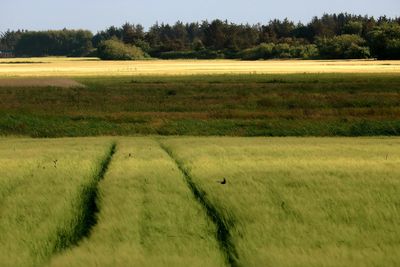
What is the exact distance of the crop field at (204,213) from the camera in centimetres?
1024

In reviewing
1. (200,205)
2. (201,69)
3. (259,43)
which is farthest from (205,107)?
(259,43)

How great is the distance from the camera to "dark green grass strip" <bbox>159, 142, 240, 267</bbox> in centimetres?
1016

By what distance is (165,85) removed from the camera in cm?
5091

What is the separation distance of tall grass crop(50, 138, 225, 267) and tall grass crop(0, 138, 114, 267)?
1.19 ft

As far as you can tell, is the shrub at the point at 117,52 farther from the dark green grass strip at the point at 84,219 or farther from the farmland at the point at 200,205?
the dark green grass strip at the point at 84,219

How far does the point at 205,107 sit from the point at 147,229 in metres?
28.7

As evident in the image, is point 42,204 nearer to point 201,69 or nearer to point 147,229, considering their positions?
point 147,229

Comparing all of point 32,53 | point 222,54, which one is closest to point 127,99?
point 222,54

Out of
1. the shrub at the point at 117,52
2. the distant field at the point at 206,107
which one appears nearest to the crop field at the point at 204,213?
the distant field at the point at 206,107

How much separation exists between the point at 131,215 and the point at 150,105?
29042 millimetres

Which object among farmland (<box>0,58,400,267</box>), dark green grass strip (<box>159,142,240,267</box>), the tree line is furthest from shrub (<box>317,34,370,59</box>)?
dark green grass strip (<box>159,142,240,267</box>)

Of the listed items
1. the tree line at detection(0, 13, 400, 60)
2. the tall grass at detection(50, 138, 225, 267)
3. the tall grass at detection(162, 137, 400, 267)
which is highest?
the tall grass at detection(50, 138, 225, 267)

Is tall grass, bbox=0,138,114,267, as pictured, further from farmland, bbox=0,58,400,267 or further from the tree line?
the tree line

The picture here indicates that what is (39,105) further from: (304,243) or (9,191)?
(304,243)
